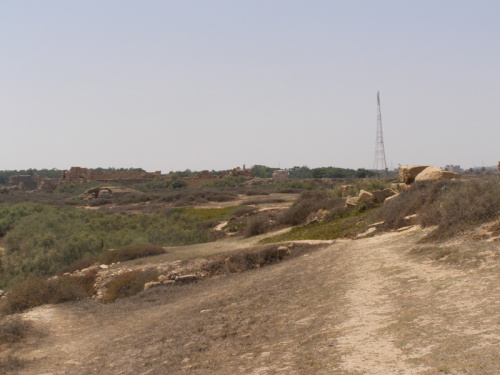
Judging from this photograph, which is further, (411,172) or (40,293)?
(411,172)

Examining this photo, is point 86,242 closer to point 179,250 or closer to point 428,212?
point 179,250

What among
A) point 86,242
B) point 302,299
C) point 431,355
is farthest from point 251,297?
point 86,242

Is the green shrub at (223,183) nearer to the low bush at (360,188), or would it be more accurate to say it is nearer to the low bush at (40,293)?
the low bush at (360,188)

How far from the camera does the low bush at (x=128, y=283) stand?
14.6 metres

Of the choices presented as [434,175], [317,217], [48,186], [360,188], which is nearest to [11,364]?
[434,175]

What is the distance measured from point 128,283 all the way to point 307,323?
838 cm

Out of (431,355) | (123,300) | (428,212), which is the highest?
(428,212)

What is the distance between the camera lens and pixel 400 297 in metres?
8.07

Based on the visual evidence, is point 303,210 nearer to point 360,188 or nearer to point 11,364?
point 360,188

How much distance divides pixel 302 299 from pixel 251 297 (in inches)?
57.5

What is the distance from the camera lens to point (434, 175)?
59.2ft

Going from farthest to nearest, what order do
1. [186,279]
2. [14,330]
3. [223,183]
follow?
[223,183], [186,279], [14,330]

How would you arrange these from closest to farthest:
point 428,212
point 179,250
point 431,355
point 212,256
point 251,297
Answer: point 431,355 → point 251,297 → point 428,212 → point 212,256 → point 179,250

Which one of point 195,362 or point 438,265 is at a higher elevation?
point 438,265
